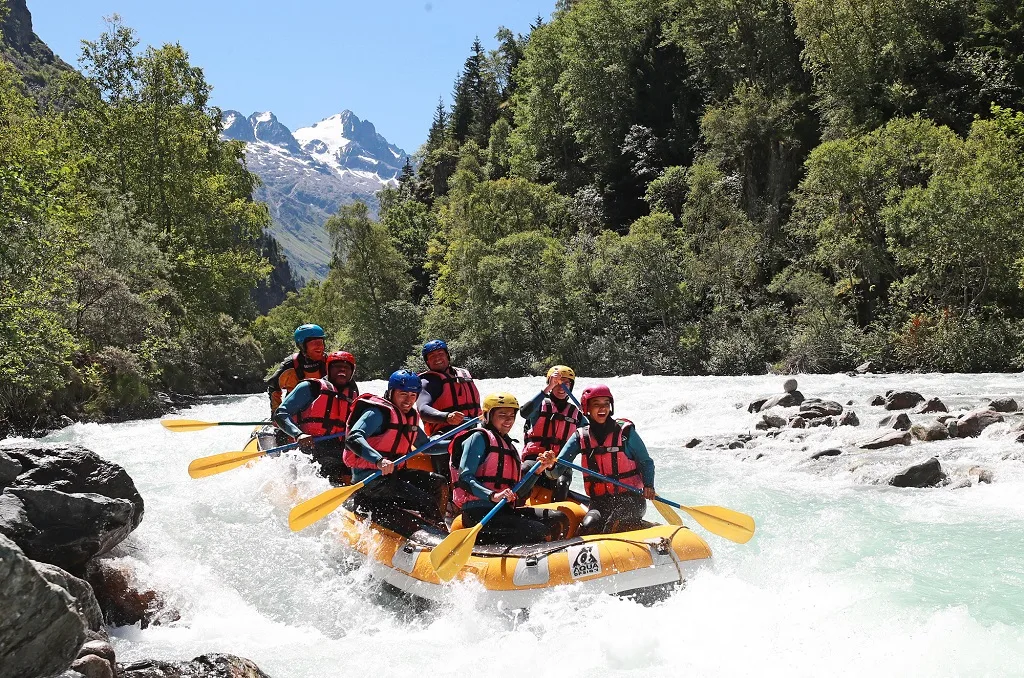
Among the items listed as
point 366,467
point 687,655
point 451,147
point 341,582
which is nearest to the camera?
point 687,655

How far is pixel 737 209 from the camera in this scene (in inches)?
1133

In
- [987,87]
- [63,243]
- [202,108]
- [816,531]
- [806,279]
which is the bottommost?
[816,531]

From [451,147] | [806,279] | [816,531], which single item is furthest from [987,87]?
[451,147]

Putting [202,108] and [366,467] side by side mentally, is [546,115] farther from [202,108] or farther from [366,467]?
[366,467]

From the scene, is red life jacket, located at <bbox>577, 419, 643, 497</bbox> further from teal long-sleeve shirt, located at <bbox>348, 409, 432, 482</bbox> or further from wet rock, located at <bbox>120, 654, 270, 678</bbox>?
wet rock, located at <bbox>120, 654, 270, 678</bbox>

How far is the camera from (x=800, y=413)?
1304 cm

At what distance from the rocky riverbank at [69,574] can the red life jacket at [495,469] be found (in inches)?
84.3

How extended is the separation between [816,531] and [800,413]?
572cm

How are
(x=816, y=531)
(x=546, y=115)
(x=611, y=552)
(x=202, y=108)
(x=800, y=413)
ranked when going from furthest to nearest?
(x=546, y=115), (x=202, y=108), (x=800, y=413), (x=816, y=531), (x=611, y=552)

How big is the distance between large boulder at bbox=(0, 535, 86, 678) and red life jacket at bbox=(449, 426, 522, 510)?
3.00 metres

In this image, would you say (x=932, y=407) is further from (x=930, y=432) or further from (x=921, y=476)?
(x=921, y=476)

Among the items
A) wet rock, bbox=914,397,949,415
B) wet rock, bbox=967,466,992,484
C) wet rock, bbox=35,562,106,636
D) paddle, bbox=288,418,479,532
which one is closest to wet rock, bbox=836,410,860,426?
wet rock, bbox=914,397,949,415

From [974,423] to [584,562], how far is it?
7756mm

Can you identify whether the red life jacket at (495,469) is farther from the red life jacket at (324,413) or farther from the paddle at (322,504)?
the red life jacket at (324,413)
